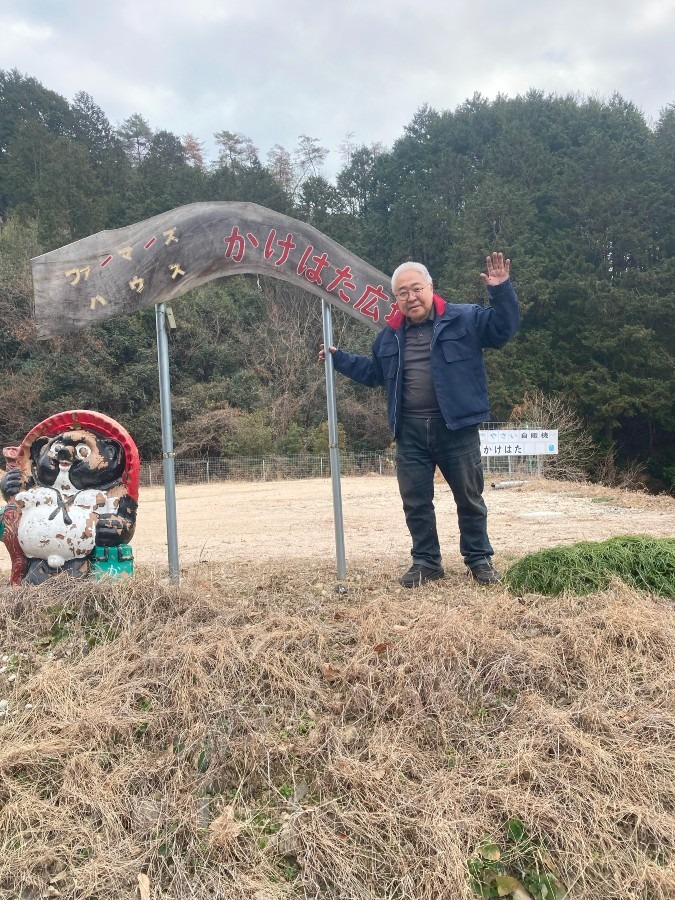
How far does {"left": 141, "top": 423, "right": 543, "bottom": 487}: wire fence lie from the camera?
1927 centimetres

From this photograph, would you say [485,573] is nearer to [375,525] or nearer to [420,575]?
[420,575]

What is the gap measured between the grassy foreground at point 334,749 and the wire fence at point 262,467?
16024mm

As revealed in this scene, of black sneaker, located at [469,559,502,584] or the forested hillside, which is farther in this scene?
the forested hillside

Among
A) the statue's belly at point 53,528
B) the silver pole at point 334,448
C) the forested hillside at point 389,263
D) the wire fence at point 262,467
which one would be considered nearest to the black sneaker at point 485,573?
the silver pole at point 334,448

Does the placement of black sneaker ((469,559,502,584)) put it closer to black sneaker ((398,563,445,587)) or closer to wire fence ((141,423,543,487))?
black sneaker ((398,563,445,587))

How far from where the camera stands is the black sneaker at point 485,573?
3.36 m

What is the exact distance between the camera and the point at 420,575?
345 cm

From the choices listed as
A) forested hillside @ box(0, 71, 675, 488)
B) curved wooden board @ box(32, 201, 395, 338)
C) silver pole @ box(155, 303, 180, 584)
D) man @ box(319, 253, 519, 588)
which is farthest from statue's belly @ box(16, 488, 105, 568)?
forested hillside @ box(0, 71, 675, 488)

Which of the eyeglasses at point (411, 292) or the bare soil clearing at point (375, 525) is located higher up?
the eyeglasses at point (411, 292)

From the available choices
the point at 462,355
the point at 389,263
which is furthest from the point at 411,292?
the point at 389,263

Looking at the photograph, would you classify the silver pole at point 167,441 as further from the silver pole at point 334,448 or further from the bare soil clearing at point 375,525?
the bare soil clearing at point 375,525

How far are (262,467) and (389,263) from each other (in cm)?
1392

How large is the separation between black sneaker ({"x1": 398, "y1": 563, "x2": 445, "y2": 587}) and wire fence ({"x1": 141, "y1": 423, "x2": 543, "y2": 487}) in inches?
603

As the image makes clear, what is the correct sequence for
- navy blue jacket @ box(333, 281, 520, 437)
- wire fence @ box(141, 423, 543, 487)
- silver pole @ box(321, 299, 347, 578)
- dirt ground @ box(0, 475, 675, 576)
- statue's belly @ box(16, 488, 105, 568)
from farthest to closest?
wire fence @ box(141, 423, 543, 487), dirt ground @ box(0, 475, 675, 576), silver pole @ box(321, 299, 347, 578), navy blue jacket @ box(333, 281, 520, 437), statue's belly @ box(16, 488, 105, 568)
